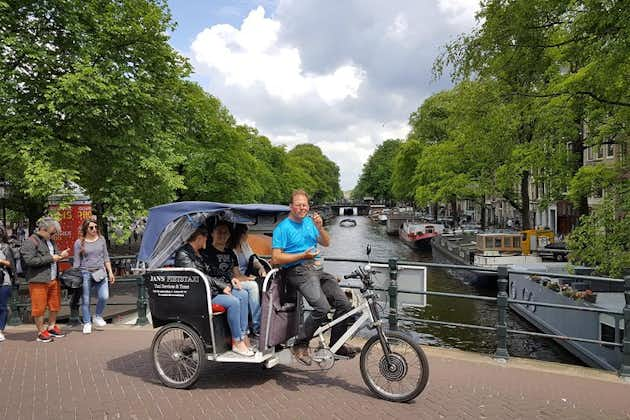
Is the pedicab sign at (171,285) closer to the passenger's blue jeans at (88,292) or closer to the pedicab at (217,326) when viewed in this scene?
the pedicab at (217,326)

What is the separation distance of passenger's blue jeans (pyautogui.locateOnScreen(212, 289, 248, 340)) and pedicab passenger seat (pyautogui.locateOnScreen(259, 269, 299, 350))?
0.23 m

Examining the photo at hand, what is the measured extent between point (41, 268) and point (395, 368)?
5.32m

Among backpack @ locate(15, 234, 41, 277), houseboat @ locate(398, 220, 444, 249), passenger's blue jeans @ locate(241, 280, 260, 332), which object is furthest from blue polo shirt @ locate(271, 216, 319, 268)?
houseboat @ locate(398, 220, 444, 249)

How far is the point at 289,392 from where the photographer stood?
5.54 meters

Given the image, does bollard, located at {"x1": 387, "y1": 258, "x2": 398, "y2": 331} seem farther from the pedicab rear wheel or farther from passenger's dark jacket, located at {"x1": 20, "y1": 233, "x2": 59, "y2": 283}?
passenger's dark jacket, located at {"x1": 20, "y1": 233, "x2": 59, "y2": 283}

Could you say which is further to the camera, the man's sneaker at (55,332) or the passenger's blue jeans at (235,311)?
the man's sneaker at (55,332)

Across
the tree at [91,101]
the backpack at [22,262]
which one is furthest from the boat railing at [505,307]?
the tree at [91,101]

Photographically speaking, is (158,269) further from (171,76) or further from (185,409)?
(171,76)

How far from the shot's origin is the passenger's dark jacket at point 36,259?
25.1ft

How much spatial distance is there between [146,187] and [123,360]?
34.8ft

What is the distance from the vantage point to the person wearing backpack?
25.2 feet

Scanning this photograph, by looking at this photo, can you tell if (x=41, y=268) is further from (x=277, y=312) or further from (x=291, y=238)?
(x=291, y=238)

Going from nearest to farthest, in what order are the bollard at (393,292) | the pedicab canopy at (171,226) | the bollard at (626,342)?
1. the pedicab canopy at (171,226)
2. the bollard at (626,342)
3. the bollard at (393,292)

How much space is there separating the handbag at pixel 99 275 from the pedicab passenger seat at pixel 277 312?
4025 millimetres
